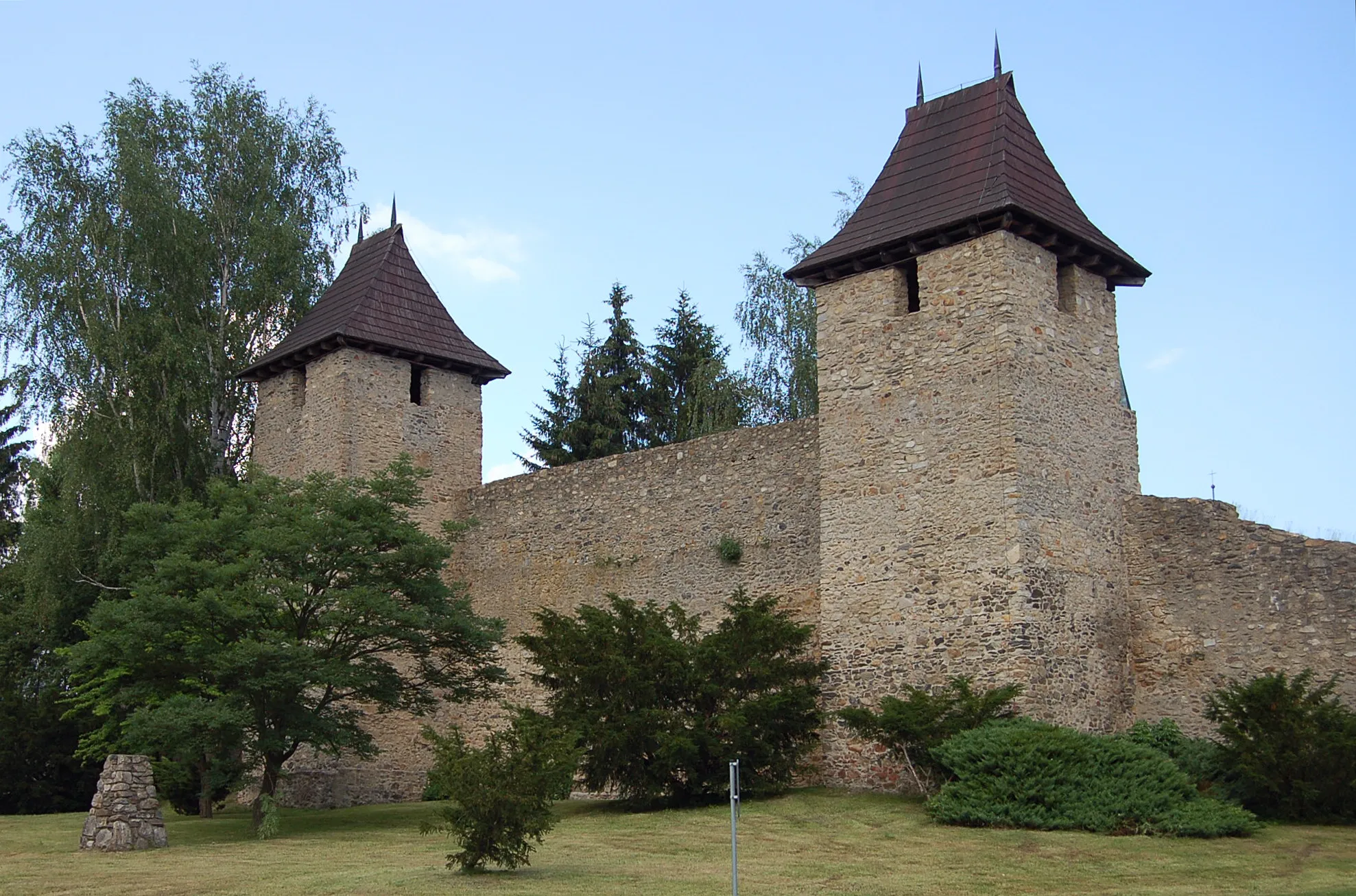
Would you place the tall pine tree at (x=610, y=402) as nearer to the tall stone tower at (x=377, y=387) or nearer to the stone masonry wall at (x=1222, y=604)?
the tall stone tower at (x=377, y=387)

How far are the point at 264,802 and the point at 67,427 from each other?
494 inches

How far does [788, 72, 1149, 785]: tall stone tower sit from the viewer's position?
16594 mm

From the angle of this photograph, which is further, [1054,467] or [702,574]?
[702,574]

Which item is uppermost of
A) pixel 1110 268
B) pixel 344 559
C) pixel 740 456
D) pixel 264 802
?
pixel 1110 268

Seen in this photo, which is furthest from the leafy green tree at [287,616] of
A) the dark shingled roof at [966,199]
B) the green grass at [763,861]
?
the dark shingled roof at [966,199]

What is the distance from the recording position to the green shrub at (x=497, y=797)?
39.7 ft

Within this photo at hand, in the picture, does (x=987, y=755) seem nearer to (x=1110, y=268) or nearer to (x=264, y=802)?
(x=1110, y=268)

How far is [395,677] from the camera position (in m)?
18.1

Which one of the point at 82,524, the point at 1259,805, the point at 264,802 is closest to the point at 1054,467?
the point at 1259,805

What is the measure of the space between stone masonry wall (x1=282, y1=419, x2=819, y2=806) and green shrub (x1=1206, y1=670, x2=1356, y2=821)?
236 inches

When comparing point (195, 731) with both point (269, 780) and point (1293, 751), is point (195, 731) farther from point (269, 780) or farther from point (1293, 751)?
point (1293, 751)

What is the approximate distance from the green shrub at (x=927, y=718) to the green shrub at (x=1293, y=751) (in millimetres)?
2335

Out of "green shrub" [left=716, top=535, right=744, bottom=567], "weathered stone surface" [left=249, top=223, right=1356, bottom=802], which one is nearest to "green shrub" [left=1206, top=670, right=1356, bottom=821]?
"weathered stone surface" [left=249, top=223, right=1356, bottom=802]

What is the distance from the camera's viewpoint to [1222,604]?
55.2 feet
